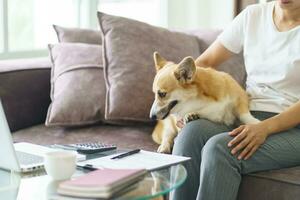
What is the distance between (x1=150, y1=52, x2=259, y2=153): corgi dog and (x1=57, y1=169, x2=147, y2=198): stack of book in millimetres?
728

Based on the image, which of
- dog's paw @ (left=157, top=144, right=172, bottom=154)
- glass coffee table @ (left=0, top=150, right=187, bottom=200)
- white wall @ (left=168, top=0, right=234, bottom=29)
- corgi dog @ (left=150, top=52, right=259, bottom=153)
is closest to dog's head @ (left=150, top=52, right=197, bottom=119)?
corgi dog @ (left=150, top=52, right=259, bottom=153)

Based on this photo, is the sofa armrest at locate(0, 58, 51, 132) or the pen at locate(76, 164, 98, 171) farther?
the sofa armrest at locate(0, 58, 51, 132)

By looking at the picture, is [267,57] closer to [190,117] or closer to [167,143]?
[190,117]

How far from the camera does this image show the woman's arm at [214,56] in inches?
84.5

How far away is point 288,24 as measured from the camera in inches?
77.0

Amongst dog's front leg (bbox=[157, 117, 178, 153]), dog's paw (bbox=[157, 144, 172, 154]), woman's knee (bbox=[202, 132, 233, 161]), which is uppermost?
woman's knee (bbox=[202, 132, 233, 161])

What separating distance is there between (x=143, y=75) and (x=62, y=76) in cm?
37

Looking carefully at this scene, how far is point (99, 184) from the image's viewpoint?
1.13 m

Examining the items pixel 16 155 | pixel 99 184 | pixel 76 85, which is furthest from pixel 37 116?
pixel 99 184

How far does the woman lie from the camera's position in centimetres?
165

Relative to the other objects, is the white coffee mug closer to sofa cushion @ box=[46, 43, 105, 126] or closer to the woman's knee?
the woman's knee

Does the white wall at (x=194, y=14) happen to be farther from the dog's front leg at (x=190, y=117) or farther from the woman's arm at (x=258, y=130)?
the woman's arm at (x=258, y=130)

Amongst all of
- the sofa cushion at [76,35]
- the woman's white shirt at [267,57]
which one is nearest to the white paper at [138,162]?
the woman's white shirt at [267,57]

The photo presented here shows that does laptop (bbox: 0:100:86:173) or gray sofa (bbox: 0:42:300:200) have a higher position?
laptop (bbox: 0:100:86:173)
